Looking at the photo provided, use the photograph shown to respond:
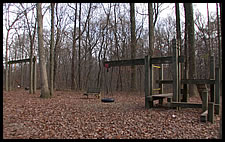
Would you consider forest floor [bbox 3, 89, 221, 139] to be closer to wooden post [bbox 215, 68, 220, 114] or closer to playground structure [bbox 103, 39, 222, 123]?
playground structure [bbox 103, 39, 222, 123]

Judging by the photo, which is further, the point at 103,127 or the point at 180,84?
the point at 180,84

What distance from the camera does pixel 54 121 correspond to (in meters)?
6.19

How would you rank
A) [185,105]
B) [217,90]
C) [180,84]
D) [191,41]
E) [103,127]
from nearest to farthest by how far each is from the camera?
[103,127] → [185,105] → [217,90] → [180,84] → [191,41]

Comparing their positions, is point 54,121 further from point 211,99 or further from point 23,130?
point 211,99

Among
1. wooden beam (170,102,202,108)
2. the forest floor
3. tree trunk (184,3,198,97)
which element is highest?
tree trunk (184,3,198,97)

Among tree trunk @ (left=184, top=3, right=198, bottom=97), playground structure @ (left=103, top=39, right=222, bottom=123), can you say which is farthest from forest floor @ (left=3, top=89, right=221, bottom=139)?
tree trunk @ (left=184, top=3, right=198, bottom=97)

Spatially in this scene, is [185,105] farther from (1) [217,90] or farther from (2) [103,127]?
(2) [103,127]

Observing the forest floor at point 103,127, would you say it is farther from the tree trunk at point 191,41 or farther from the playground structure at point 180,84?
the tree trunk at point 191,41

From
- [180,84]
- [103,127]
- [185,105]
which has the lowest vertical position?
[103,127]

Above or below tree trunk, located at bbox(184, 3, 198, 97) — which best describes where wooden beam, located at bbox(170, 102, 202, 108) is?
below

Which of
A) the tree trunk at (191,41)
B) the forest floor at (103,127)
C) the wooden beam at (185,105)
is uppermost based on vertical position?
the tree trunk at (191,41)

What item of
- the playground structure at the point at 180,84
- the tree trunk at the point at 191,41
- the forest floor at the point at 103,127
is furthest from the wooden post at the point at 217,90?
the tree trunk at the point at 191,41

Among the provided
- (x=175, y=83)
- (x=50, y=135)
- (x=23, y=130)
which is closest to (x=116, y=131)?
(x=50, y=135)

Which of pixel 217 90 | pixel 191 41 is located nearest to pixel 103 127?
pixel 217 90
